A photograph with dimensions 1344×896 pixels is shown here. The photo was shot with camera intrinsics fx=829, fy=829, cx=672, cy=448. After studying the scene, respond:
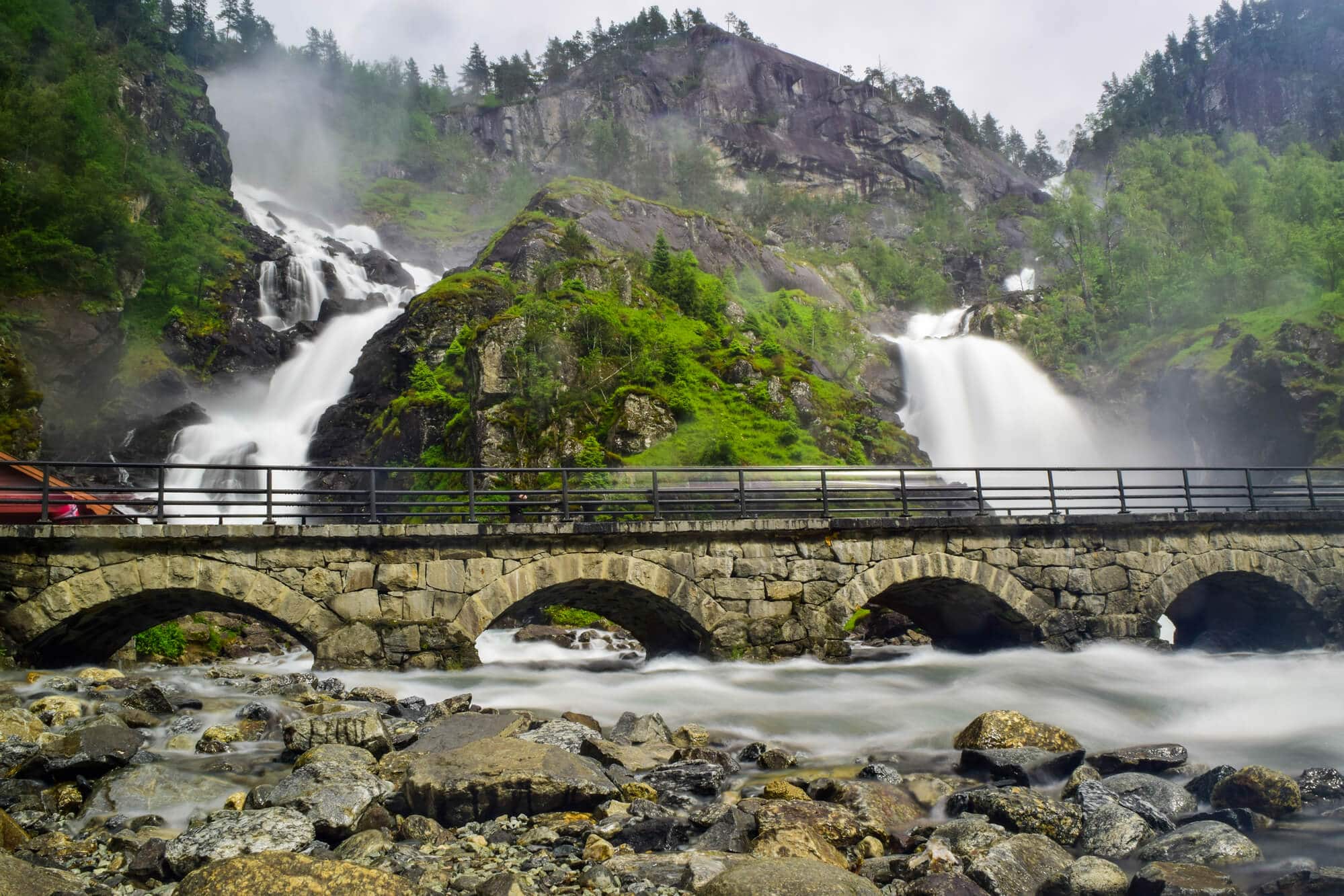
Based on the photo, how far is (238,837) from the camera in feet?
19.6

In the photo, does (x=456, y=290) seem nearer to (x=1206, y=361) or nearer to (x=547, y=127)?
(x=1206, y=361)

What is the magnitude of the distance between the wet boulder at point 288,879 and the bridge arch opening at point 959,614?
44.9 ft

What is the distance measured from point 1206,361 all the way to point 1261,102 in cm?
7299

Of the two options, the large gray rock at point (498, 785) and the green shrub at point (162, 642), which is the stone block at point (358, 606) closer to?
the green shrub at point (162, 642)

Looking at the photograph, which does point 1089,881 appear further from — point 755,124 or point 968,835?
point 755,124

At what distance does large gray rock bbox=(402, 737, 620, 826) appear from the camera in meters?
6.72

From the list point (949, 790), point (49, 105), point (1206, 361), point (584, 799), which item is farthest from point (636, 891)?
point (1206, 361)

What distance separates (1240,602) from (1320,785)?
53.2 ft

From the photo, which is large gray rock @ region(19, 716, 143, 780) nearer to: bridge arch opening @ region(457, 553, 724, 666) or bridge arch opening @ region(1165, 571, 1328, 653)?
bridge arch opening @ region(457, 553, 724, 666)

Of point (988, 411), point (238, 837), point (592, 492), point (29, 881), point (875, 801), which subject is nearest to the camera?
point (29, 881)

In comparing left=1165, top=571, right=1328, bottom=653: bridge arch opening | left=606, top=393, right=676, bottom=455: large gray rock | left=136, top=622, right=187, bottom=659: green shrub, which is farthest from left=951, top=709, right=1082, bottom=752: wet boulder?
left=606, top=393, right=676, bottom=455: large gray rock

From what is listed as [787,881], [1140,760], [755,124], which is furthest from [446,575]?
[755,124]

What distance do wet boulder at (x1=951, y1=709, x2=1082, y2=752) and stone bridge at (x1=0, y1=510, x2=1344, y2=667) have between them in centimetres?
624

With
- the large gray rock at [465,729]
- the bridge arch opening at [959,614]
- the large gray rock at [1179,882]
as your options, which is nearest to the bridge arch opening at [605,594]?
the bridge arch opening at [959,614]
